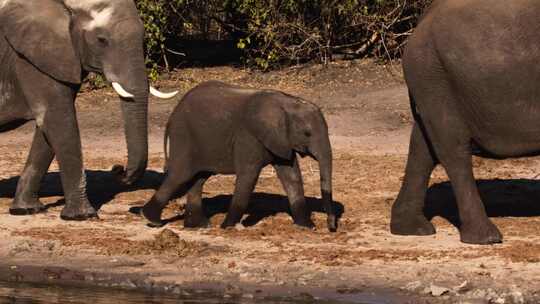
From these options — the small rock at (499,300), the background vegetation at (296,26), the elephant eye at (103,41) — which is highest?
the elephant eye at (103,41)

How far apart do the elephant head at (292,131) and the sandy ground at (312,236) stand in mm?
575

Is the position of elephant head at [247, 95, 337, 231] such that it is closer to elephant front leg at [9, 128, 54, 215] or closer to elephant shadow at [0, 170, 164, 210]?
elephant front leg at [9, 128, 54, 215]

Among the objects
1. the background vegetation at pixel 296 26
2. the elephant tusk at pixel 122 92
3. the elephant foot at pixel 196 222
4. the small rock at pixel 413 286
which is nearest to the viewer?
the small rock at pixel 413 286

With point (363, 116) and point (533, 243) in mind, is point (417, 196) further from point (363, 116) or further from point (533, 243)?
point (363, 116)

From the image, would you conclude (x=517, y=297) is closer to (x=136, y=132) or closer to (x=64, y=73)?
(x=136, y=132)

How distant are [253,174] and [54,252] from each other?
1.63m

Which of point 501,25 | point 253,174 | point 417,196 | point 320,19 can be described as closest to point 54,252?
point 253,174

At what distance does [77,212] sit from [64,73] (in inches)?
45.3

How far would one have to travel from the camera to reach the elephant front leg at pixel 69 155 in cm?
1304

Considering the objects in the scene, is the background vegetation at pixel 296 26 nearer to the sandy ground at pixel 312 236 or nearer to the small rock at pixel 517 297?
the sandy ground at pixel 312 236

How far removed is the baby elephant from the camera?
12.4 meters

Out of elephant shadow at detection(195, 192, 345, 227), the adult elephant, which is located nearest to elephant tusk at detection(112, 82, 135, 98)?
the adult elephant

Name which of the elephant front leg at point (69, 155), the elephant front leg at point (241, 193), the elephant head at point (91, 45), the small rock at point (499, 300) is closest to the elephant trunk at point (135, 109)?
the elephant head at point (91, 45)

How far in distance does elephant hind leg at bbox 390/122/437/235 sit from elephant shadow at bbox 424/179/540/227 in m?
0.46
